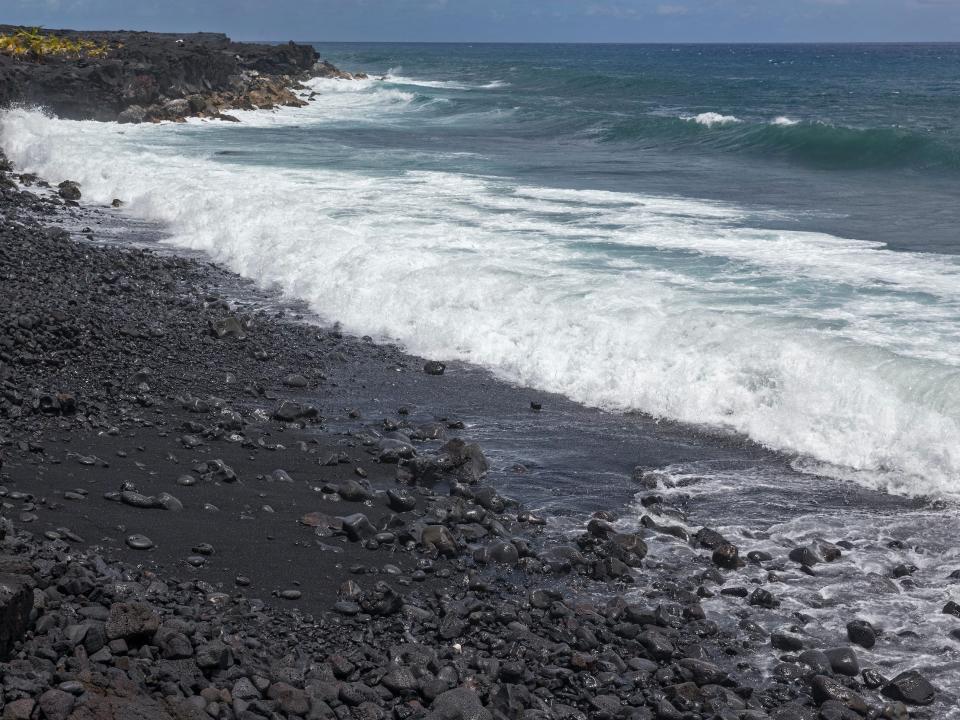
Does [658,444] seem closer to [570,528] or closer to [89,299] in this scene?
[570,528]

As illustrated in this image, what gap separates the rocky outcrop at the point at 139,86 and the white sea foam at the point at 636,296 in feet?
51.2

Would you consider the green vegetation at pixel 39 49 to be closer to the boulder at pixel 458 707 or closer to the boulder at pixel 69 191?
the boulder at pixel 69 191

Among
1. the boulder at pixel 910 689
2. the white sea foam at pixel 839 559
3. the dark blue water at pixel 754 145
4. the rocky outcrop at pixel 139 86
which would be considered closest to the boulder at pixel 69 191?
the dark blue water at pixel 754 145

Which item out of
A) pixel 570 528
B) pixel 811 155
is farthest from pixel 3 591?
pixel 811 155

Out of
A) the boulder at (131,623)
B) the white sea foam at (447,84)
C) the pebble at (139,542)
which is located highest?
the white sea foam at (447,84)

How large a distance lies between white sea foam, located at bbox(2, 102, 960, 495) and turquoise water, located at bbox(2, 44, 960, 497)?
0.12ft

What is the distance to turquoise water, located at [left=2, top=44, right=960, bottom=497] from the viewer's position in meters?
9.89

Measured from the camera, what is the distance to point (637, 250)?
15.5 metres

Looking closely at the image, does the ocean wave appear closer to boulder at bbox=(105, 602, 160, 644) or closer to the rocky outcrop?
the rocky outcrop

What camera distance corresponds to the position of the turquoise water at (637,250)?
9.89 meters

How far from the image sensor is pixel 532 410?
10031mm

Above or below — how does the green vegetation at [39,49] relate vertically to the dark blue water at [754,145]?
above

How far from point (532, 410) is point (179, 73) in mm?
38336

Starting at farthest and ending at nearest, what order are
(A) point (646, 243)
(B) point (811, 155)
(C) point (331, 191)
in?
(B) point (811, 155)
(C) point (331, 191)
(A) point (646, 243)
